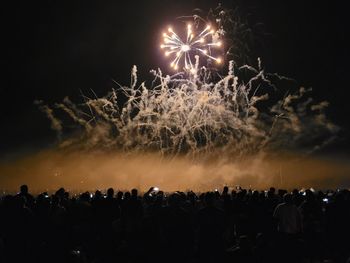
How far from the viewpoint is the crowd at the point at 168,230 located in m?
9.15

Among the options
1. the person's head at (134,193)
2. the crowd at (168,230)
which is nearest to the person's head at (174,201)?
the crowd at (168,230)

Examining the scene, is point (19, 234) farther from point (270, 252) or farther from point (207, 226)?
point (270, 252)

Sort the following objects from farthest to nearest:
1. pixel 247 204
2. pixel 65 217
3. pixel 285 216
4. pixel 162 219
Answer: pixel 247 204
pixel 285 216
pixel 65 217
pixel 162 219

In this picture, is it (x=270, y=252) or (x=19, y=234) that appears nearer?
(x=19, y=234)

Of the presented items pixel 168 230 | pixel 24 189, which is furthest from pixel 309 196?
pixel 24 189

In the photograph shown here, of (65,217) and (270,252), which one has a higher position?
(65,217)

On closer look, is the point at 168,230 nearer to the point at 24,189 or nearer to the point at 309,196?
the point at 24,189

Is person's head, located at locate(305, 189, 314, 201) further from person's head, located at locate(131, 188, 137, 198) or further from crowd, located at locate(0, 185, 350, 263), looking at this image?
person's head, located at locate(131, 188, 137, 198)

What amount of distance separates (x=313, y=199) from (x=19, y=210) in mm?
6861

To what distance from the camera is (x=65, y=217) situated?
1055 centimetres

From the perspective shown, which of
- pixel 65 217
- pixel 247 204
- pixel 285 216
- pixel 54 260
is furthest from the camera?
pixel 247 204

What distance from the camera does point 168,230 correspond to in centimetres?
966

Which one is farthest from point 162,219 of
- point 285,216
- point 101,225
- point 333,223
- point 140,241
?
point 333,223

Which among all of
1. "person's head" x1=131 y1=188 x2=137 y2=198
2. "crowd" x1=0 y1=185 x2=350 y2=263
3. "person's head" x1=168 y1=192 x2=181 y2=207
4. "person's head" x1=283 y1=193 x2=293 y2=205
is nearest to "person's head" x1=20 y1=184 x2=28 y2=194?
"crowd" x1=0 y1=185 x2=350 y2=263
